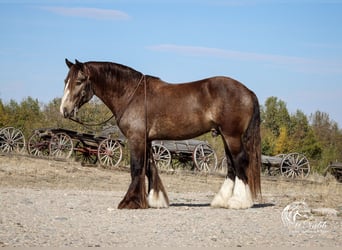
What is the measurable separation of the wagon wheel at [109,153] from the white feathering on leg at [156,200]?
11.4 m

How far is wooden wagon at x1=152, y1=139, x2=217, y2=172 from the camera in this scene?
74.6ft

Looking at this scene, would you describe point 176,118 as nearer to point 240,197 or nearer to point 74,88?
point 240,197

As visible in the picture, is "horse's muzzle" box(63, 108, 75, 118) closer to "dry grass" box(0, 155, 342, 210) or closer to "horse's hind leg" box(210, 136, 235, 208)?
"horse's hind leg" box(210, 136, 235, 208)

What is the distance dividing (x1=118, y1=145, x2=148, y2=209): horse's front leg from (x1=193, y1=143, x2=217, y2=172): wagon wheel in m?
13.5

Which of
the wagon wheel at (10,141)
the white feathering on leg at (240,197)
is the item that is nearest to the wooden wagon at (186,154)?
the wagon wheel at (10,141)

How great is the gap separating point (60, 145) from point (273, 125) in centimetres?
3137

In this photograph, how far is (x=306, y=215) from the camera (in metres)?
8.68

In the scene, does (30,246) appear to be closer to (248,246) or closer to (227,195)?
(248,246)

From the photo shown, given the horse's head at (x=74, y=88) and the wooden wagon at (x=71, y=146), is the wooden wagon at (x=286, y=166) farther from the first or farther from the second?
the horse's head at (x=74, y=88)

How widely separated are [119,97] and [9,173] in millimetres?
6675

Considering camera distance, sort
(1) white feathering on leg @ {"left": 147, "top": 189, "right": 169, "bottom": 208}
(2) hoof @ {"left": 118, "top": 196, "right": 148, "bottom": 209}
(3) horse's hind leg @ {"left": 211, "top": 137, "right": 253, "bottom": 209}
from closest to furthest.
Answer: (2) hoof @ {"left": 118, "top": 196, "right": 148, "bottom": 209} → (3) horse's hind leg @ {"left": 211, "top": 137, "right": 253, "bottom": 209} → (1) white feathering on leg @ {"left": 147, "top": 189, "right": 169, "bottom": 208}

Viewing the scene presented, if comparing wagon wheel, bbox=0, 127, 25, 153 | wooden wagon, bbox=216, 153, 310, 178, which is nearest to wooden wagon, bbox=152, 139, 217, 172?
wooden wagon, bbox=216, 153, 310, 178

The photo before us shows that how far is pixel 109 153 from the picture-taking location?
21.4 metres

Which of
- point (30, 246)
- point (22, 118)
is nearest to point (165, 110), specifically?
point (30, 246)
